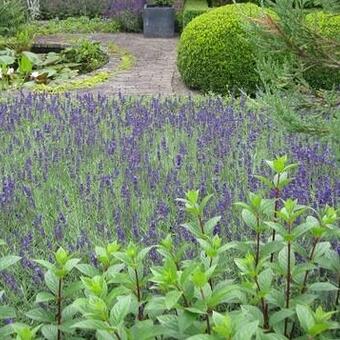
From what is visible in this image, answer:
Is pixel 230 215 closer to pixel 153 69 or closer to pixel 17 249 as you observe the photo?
pixel 17 249

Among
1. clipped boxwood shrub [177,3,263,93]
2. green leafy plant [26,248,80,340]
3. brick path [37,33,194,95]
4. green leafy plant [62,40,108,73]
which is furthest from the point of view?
green leafy plant [62,40,108,73]

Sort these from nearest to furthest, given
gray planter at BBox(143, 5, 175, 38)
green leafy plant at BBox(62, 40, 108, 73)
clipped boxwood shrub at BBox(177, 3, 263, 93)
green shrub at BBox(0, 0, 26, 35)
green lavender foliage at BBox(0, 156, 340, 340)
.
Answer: green lavender foliage at BBox(0, 156, 340, 340), clipped boxwood shrub at BBox(177, 3, 263, 93), green leafy plant at BBox(62, 40, 108, 73), green shrub at BBox(0, 0, 26, 35), gray planter at BBox(143, 5, 175, 38)

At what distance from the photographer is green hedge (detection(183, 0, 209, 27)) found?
12312mm

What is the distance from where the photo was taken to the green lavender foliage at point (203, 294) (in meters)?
2.01

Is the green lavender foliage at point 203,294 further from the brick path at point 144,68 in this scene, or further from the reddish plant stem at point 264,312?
A: the brick path at point 144,68

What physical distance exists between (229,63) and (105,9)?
6.16 meters

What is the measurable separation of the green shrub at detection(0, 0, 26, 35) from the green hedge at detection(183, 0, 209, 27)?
8.89ft

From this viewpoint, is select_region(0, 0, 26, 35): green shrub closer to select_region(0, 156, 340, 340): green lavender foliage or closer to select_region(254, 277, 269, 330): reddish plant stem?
select_region(0, 156, 340, 340): green lavender foliage

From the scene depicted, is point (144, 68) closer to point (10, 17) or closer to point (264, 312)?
point (10, 17)

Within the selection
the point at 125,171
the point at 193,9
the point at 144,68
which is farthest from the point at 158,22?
the point at 125,171

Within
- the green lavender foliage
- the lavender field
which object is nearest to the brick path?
the lavender field

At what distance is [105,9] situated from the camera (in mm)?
14828

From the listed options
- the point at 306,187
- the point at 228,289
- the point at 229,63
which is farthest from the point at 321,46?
the point at 229,63

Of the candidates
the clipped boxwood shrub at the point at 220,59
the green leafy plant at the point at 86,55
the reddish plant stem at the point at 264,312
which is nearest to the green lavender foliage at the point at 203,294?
the reddish plant stem at the point at 264,312
